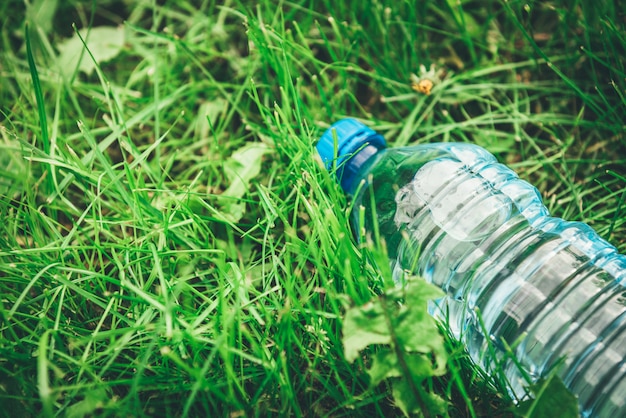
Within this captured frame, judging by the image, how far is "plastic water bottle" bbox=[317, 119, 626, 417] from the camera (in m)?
1.54

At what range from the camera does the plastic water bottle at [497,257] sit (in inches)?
60.5

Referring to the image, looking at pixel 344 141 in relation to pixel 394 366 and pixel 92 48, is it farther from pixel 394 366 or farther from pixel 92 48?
pixel 92 48

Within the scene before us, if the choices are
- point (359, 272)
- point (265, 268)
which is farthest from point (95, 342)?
point (359, 272)

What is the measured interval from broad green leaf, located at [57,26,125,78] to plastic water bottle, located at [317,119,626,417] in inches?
47.5

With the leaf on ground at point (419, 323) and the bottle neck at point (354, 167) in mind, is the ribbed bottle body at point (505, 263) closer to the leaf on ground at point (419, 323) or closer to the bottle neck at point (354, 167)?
the bottle neck at point (354, 167)

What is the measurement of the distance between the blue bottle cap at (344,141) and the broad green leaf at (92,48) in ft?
3.89

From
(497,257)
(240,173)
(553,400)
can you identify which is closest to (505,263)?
(497,257)

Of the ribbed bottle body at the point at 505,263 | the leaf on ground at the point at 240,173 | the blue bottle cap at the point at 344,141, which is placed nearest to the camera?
the ribbed bottle body at the point at 505,263

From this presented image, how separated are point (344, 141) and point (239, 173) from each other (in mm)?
469

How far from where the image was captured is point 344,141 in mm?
1746

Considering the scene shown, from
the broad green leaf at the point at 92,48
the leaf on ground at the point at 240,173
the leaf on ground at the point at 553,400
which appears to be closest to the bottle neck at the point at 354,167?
the leaf on ground at the point at 240,173

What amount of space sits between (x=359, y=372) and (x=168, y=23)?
6.12 feet

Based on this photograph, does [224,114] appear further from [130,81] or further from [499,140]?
[499,140]

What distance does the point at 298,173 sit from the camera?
180 centimetres
